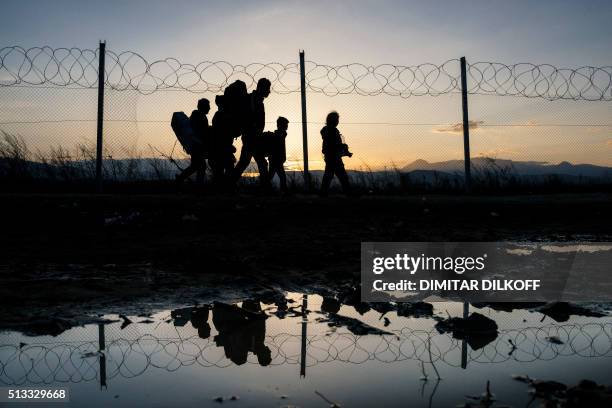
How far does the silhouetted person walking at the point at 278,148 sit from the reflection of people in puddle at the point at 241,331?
5034 mm

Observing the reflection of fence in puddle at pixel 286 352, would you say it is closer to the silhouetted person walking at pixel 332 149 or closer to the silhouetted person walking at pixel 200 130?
the silhouetted person walking at pixel 200 130

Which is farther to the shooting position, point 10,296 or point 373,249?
point 373,249

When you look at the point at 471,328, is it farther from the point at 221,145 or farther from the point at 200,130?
the point at 200,130

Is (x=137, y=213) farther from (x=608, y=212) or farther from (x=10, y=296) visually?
(x=608, y=212)

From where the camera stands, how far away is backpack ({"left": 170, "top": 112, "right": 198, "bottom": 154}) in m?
7.89

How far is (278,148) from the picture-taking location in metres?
8.15

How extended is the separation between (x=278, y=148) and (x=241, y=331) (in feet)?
18.4

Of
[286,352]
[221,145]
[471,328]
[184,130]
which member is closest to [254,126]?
[221,145]

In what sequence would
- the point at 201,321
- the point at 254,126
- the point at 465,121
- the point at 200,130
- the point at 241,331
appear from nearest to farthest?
the point at 241,331 < the point at 201,321 < the point at 254,126 < the point at 200,130 < the point at 465,121

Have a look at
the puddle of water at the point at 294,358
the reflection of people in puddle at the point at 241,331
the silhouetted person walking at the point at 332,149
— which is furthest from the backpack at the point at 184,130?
the puddle of water at the point at 294,358

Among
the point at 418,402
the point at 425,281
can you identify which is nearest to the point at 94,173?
the point at 425,281

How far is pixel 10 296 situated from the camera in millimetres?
3162

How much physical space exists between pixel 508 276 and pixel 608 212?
15.1 feet

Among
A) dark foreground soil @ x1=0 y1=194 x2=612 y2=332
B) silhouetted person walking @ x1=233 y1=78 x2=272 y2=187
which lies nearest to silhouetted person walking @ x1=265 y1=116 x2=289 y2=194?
silhouetted person walking @ x1=233 y1=78 x2=272 y2=187
